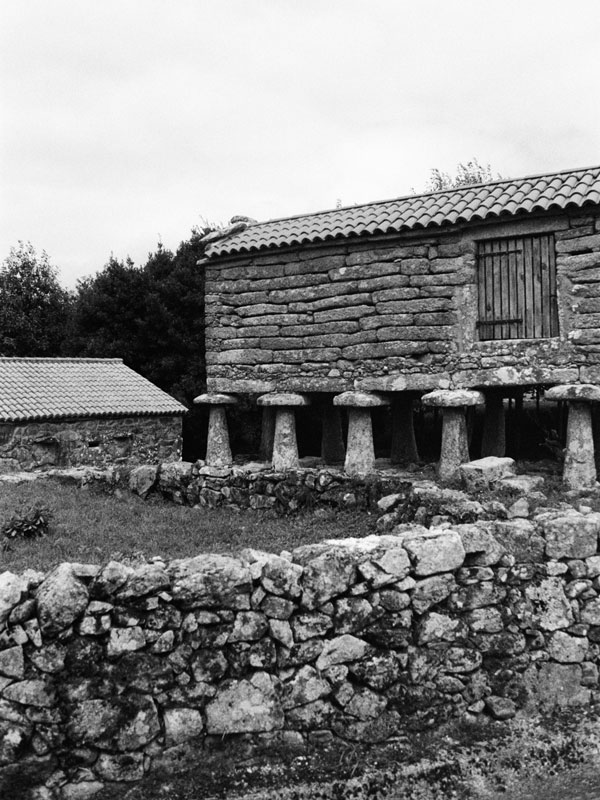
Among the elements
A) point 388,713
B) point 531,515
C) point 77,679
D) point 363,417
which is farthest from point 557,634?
point 363,417

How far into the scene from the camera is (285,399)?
470 inches

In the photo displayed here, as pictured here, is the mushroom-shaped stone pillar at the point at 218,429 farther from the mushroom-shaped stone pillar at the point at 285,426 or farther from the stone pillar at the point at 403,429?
the stone pillar at the point at 403,429

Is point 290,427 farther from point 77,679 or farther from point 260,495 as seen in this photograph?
point 77,679

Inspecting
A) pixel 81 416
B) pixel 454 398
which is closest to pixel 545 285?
pixel 454 398

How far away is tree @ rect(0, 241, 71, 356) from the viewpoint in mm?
28984

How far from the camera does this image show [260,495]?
397 inches

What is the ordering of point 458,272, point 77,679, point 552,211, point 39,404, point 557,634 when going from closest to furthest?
point 77,679 < point 557,634 < point 552,211 < point 458,272 < point 39,404

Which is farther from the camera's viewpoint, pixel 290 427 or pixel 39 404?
pixel 39 404

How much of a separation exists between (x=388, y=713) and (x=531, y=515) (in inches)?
130

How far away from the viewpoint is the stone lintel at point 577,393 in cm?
963

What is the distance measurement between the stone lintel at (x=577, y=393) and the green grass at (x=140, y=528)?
309cm

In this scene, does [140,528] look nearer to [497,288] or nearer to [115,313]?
[497,288]

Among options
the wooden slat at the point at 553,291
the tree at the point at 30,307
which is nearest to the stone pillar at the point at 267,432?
the wooden slat at the point at 553,291

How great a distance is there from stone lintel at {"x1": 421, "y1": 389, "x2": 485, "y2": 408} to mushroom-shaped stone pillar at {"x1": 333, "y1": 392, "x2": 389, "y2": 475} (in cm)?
97
